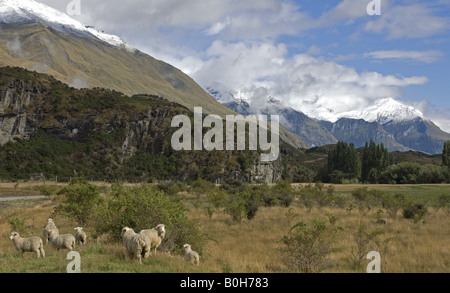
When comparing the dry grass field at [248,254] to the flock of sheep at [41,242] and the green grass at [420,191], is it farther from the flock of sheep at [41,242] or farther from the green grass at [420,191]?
the green grass at [420,191]

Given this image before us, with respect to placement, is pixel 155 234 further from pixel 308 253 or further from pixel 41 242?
pixel 308 253

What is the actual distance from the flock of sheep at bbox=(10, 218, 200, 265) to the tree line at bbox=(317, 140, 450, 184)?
101 meters

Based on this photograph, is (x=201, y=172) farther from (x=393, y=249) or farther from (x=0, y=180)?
(x=393, y=249)

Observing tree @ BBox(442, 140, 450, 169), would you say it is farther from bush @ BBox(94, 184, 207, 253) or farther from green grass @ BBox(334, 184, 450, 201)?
bush @ BBox(94, 184, 207, 253)

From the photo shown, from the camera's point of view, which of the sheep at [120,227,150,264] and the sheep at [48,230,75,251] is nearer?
the sheep at [120,227,150,264]

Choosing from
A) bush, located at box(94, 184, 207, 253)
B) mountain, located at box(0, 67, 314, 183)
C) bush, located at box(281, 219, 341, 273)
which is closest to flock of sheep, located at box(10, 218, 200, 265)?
bush, located at box(94, 184, 207, 253)

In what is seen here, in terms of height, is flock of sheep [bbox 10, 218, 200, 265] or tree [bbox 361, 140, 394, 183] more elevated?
tree [bbox 361, 140, 394, 183]

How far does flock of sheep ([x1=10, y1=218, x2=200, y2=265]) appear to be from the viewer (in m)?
12.8

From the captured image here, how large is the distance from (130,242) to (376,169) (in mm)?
129814

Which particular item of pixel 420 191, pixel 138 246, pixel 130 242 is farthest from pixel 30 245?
pixel 420 191

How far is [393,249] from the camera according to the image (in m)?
19.7

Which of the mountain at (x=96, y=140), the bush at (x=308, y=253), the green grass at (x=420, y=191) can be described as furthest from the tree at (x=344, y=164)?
the bush at (x=308, y=253)
